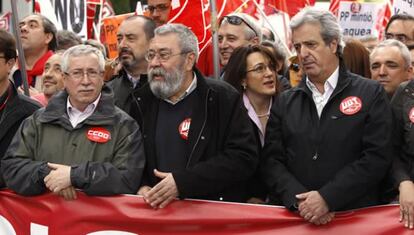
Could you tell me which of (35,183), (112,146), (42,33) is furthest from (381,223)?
(42,33)

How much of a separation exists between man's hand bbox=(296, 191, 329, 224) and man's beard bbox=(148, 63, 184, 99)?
48.0 inches

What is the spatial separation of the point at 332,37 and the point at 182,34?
106 centimetres

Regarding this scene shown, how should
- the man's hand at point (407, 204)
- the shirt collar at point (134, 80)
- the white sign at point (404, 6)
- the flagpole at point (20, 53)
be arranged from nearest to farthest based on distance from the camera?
the man's hand at point (407, 204) → the flagpole at point (20, 53) → the shirt collar at point (134, 80) → the white sign at point (404, 6)

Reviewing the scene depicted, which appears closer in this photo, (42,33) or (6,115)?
(6,115)

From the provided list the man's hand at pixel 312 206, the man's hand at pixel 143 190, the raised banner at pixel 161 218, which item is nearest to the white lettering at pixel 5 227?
the raised banner at pixel 161 218

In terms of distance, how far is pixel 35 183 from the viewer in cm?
652

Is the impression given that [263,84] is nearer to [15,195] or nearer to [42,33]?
[15,195]

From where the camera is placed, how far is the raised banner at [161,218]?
19.8ft

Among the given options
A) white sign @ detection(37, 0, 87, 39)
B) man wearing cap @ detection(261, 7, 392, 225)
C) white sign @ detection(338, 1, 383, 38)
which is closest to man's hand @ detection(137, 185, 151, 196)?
man wearing cap @ detection(261, 7, 392, 225)

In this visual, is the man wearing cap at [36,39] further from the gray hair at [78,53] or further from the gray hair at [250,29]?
the gray hair at [78,53]

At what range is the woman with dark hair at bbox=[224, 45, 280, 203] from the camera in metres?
7.55

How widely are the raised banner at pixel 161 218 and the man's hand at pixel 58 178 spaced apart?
0.20 m

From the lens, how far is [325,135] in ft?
20.3

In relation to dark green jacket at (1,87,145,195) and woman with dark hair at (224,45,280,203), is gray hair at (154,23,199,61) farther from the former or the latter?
woman with dark hair at (224,45,280,203)
